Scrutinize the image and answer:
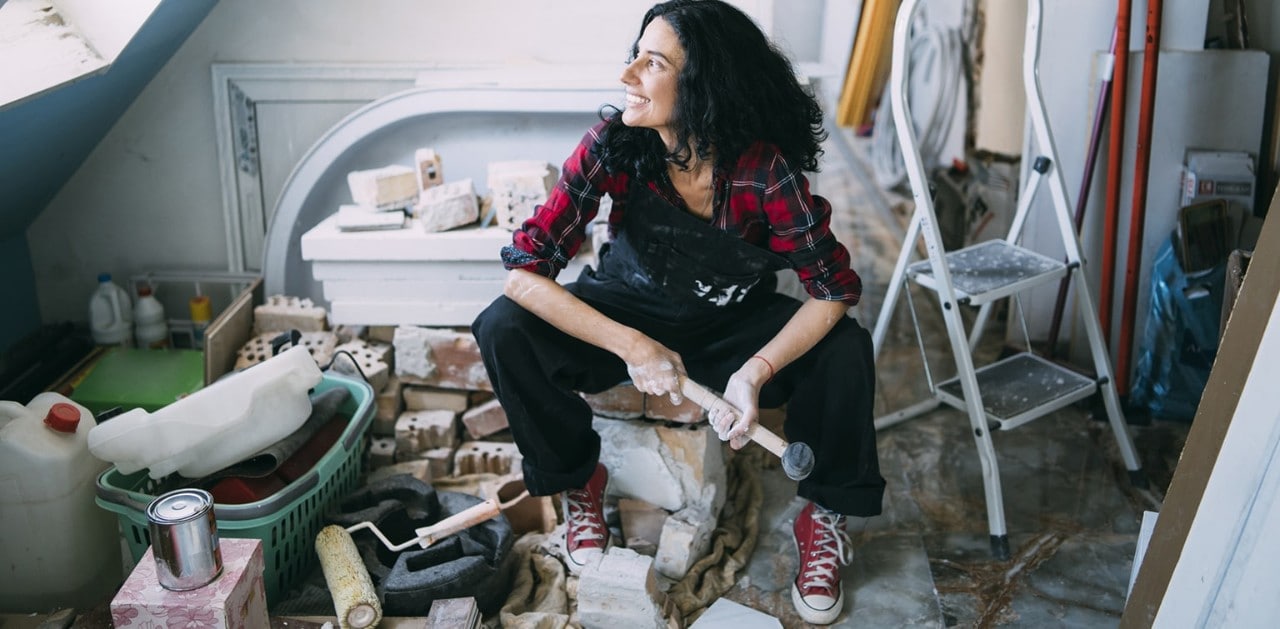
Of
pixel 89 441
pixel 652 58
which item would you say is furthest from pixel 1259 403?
pixel 89 441

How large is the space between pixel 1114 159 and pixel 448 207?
5.86 feet

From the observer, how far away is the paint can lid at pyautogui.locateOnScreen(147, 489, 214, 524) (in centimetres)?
180

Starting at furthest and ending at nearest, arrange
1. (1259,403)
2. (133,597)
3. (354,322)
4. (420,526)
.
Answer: (354,322) < (420,526) < (133,597) < (1259,403)

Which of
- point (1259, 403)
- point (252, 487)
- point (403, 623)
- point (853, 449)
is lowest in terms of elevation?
point (403, 623)

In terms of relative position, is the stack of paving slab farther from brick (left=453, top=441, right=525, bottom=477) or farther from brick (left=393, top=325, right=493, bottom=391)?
brick (left=453, top=441, right=525, bottom=477)

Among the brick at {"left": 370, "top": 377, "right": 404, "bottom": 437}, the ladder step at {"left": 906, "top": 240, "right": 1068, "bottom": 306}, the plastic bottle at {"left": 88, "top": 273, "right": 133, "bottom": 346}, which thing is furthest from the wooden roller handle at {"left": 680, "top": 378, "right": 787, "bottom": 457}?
the plastic bottle at {"left": 88, "top": 273, "right": 133, "bottom": 346}

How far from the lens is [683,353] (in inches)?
94.7

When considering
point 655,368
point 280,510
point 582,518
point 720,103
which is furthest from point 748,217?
point 280,510

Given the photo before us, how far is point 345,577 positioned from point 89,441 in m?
0.55

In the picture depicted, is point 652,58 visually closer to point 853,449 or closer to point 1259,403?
point 853,449

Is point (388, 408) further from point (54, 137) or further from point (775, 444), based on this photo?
point (775, 444)

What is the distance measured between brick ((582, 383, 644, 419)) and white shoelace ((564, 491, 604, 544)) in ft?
0.72

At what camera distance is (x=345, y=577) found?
2184 mm

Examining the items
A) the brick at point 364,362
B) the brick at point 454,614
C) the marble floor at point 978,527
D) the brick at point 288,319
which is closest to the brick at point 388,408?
the brick at point 364,362
